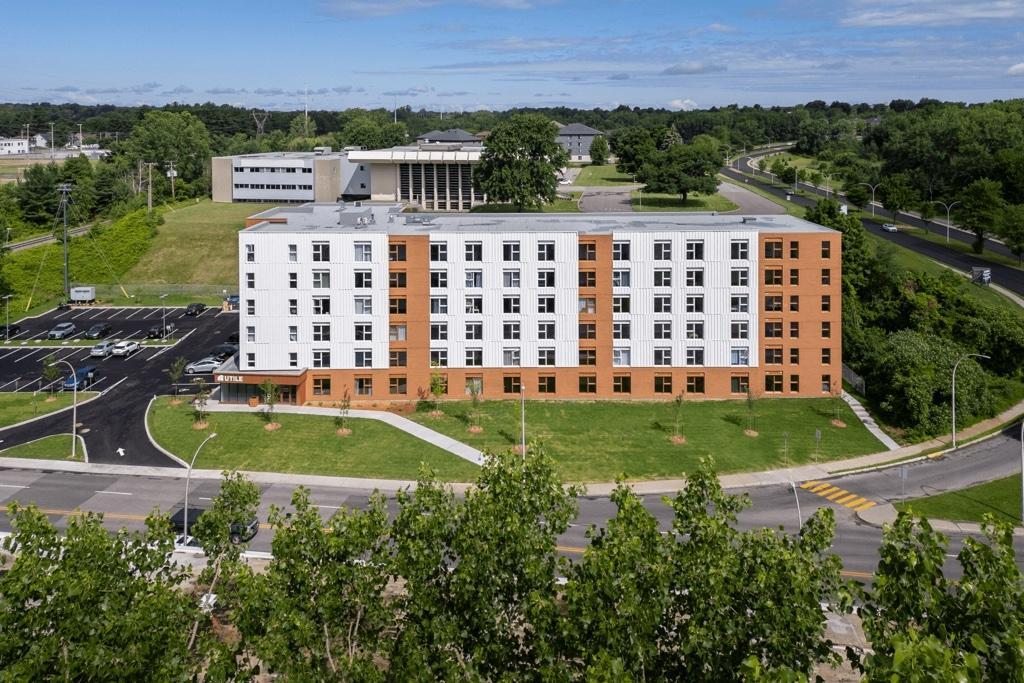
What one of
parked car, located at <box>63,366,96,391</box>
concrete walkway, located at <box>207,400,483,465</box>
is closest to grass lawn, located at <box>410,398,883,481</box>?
concrete walkway, located at <box>207,400,483,465</box>

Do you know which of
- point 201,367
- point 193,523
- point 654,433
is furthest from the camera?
point 201,367

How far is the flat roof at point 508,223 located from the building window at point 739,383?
41.1 ft

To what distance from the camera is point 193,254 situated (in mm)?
131000

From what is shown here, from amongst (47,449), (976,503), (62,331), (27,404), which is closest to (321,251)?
(47,449)

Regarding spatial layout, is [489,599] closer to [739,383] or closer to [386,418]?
[386,418]

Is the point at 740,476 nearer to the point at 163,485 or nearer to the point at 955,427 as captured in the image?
the point at 955,427

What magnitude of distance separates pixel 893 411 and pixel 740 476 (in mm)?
18912

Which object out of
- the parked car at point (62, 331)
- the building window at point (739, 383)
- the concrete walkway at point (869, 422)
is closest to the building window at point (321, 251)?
the building window at point (739, 383)

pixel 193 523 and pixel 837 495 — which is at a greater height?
pixel 193 523

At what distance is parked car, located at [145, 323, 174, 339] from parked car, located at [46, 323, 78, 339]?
766cm

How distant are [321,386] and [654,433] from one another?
27587 millimetres

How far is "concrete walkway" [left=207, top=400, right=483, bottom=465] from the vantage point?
6272 centimetres

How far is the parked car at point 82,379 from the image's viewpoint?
74625 mm

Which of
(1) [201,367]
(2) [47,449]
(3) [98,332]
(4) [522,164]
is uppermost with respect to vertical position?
(4) [522,164]
